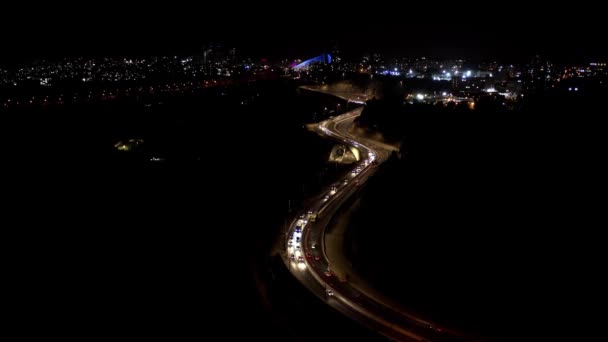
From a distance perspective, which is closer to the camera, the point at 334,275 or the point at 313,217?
the point at 334,275

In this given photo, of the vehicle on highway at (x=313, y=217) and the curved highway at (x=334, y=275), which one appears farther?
the vehicle on highway at (x=313, y=217)

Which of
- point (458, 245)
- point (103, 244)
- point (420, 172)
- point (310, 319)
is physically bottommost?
point (103, 244)

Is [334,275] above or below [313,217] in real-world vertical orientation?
above

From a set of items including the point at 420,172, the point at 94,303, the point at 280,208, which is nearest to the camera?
the point at 94,303

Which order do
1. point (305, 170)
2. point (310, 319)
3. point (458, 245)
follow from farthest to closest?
point (305, 170) → point (458, 245) → point (310, 319)

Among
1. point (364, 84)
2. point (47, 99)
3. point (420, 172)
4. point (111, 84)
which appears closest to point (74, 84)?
point (111, 84)

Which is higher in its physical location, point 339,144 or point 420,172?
point 420,172

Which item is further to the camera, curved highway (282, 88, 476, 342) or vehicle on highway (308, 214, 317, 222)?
vehicle on highway (308, 214, 317, 222)

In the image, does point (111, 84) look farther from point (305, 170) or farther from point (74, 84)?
point (305, 170)
